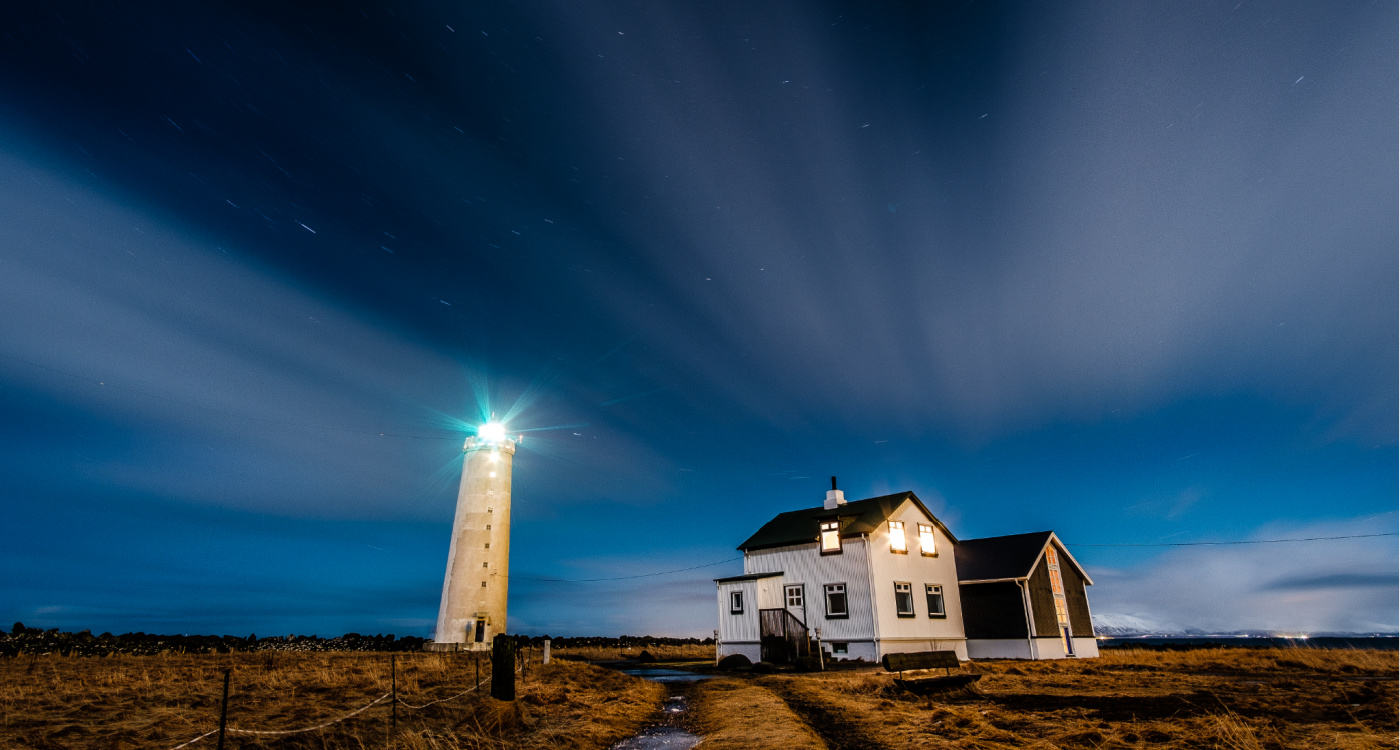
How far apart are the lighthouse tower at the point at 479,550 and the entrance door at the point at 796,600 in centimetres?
1681

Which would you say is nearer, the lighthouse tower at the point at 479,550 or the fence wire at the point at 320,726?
the fence wire at the point at 320,726

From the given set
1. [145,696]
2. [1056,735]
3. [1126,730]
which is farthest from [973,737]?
[145,696]

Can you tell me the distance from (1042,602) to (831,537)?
40.2ft

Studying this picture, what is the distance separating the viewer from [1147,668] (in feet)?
85.4

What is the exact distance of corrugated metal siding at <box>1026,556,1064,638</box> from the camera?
106 feet

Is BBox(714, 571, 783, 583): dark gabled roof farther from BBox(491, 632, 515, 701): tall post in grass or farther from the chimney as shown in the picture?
BBox(491, 632, 515, 701): tall post in grass

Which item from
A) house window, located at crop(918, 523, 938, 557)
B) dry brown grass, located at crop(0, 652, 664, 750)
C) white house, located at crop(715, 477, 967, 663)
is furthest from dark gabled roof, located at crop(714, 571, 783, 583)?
dry brown grass, located at crop(0, 652, 664, 750)

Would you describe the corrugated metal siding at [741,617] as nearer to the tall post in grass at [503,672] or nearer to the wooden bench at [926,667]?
the wooden bench at [926,667]

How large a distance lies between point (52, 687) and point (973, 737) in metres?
19.7

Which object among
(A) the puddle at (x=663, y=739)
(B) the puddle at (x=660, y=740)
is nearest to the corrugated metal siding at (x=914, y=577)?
(A) the puddle at (x=663, y=739)

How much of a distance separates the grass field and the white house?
8.99 metres

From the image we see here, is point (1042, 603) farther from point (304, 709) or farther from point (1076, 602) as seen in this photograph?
point (304, 709)

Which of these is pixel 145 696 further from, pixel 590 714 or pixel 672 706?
pixel 672 706

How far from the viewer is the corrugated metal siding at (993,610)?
32.2 metres
